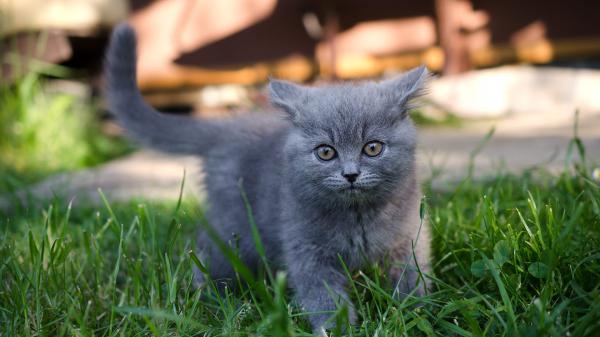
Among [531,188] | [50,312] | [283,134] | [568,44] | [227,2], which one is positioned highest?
[227,2]

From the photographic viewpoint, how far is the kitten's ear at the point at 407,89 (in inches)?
66.2

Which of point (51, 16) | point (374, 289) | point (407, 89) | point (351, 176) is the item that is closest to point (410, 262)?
point (374, 289)

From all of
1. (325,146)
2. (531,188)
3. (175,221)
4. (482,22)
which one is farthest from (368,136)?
(482,22)

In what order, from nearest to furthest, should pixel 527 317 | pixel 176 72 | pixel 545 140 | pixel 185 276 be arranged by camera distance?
pixel 527 317 < pixel 185 276 < pixel 545 140 < pixel 176 72

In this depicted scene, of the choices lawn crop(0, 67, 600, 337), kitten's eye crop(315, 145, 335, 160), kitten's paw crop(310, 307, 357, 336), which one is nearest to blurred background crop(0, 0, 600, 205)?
lawn crop(0, 67, 600, 337)

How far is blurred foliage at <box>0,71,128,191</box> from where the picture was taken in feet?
12.8

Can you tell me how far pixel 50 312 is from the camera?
1.50 metres

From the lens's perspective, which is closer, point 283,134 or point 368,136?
point 368,136

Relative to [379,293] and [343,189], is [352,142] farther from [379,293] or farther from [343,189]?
[379,293]

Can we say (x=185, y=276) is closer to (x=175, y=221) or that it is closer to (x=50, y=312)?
(x=175, y=221)

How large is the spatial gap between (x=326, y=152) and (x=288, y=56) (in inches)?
146

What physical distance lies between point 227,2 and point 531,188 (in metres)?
3.84

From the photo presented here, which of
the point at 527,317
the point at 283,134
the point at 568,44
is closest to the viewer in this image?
the point at 527,317

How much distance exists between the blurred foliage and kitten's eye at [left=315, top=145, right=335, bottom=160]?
265 centimetres
